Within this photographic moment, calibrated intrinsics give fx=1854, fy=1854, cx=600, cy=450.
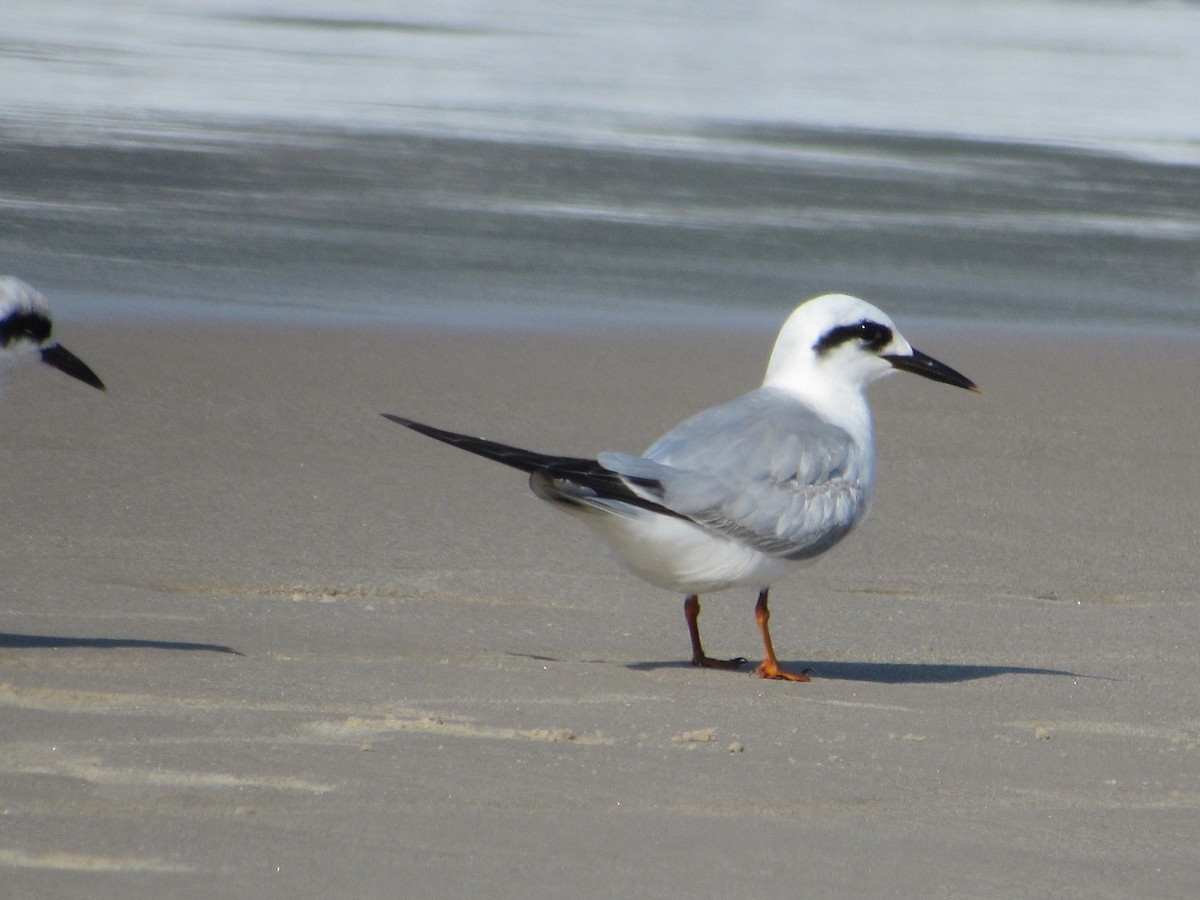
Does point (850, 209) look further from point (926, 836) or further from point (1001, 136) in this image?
point (926, 836)

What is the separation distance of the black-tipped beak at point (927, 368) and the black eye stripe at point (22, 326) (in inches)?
85.4

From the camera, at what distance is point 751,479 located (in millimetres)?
4434

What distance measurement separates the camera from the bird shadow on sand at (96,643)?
3.98 metres

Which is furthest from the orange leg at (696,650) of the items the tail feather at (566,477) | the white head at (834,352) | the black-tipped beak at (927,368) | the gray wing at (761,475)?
the black-tipped beak at (927,368)

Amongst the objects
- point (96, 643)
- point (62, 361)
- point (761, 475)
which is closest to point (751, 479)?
point (761, 475)

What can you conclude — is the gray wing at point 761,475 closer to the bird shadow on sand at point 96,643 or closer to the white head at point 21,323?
the bird shadow on sand at point 96,643

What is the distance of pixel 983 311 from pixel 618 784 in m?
6.60

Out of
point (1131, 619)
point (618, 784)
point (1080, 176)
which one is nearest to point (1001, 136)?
point (1080, 176)

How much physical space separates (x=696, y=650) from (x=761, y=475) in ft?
1.49

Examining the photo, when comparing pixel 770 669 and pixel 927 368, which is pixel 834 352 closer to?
pixel 927 368

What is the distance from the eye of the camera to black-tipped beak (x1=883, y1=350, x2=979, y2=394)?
500 centimetres

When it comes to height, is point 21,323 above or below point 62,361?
above

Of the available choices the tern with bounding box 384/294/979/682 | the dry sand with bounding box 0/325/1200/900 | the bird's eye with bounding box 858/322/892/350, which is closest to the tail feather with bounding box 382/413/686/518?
the tern with bounding box 384/294/979/682

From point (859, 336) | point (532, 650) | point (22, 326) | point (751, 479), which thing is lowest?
point (532, 650)
